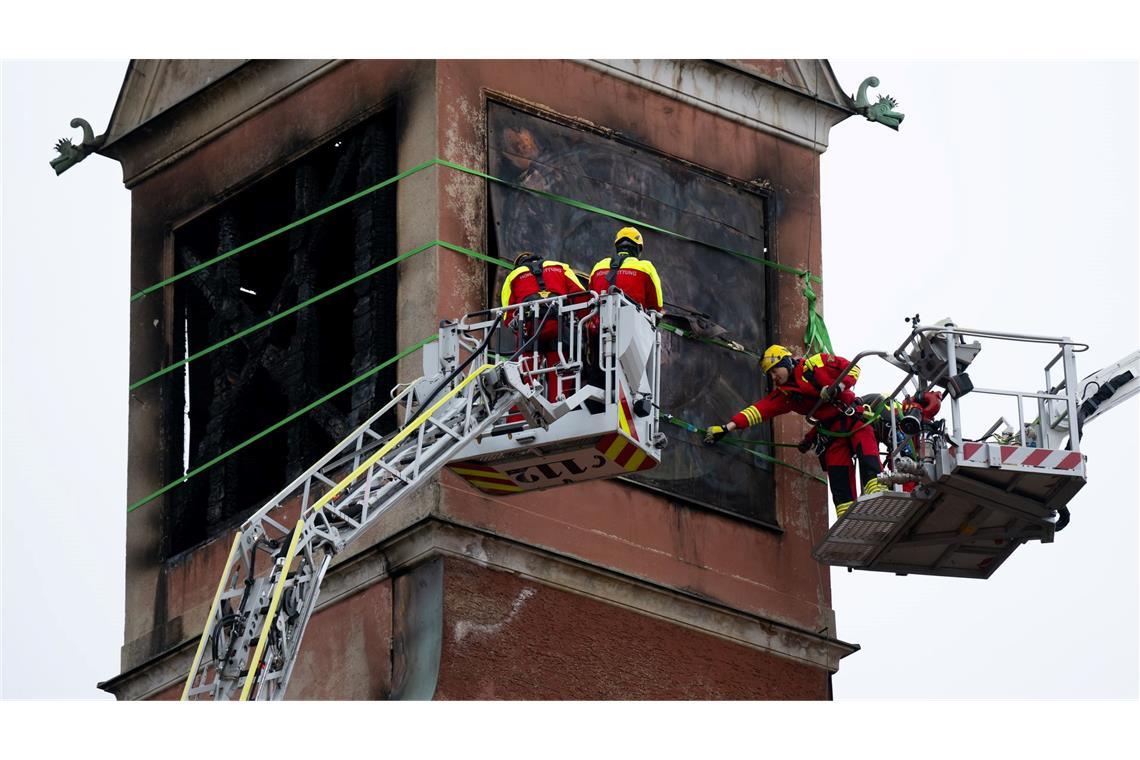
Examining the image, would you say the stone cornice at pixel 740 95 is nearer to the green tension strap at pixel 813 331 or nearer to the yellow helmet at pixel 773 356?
the green tension strap at pixel 813 331

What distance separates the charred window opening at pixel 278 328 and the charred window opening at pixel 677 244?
1319 mm

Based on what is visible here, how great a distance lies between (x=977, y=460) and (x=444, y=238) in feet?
18.6

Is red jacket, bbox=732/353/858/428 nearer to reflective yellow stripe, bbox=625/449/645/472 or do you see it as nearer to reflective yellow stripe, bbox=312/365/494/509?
reflective yellow stripe, bbox=625/449/645/472

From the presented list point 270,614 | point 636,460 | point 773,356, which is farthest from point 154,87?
point 270,614

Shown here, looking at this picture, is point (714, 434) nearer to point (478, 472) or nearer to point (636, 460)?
point (636, 460)

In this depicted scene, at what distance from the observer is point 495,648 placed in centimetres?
3925

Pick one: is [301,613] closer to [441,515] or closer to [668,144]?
[441,515]


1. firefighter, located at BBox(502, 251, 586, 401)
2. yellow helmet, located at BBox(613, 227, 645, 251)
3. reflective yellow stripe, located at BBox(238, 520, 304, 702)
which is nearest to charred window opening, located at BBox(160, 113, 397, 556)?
firefighter, located at BBox(502, 251, 586, 401)

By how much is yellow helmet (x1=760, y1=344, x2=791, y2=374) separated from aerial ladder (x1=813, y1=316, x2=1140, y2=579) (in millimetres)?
1057

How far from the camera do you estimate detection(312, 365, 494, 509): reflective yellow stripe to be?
3550cm

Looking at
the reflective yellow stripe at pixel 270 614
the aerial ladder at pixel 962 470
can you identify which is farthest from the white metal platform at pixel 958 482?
the reflective yellow stripe at pixel 270 614

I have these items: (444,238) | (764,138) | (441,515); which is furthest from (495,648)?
(764,138)

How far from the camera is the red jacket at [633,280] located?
37688mm

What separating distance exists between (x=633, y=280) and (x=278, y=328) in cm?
604
